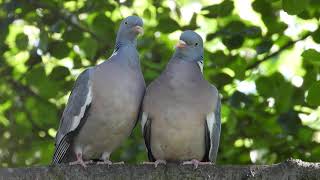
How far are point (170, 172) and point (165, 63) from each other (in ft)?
9.17

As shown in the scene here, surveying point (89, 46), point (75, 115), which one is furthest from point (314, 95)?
point (89, 46)

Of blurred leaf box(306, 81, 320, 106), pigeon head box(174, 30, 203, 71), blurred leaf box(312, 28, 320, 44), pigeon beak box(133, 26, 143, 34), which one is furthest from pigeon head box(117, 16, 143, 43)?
blurred leaf box(312, 28, 320, 44)

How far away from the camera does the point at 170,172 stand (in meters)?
3.50

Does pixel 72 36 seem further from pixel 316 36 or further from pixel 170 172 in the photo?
pixel 170 172

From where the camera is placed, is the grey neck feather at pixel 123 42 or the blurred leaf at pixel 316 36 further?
the blurred leaf at pixel 316 36

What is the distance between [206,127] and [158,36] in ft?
8.06

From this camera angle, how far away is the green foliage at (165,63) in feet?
18.7

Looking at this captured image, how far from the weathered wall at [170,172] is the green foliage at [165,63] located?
6.71ft

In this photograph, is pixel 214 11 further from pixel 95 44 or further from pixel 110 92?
Result: pixel 110 92

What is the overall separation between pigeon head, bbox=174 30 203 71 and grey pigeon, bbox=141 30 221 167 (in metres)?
0.08

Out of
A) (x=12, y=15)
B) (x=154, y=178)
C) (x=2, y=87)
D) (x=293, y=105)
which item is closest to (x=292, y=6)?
(x=293, y=105)

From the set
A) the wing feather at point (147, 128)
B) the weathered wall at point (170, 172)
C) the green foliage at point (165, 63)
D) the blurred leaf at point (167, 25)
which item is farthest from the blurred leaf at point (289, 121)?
the weathered wall at point (170, 172)

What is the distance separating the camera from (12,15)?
5789 millimetres

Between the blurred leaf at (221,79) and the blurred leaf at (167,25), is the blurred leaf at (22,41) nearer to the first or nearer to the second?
the blurred leaf at (167,25)
